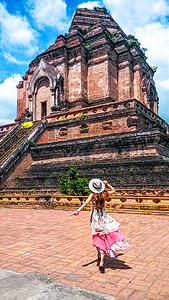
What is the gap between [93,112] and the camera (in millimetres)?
16812

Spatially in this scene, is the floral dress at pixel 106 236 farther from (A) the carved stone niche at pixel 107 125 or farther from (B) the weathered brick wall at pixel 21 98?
(B) the weathered brick wall at pixel 21 98

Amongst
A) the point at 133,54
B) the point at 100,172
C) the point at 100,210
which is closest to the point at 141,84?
the point at 133,54

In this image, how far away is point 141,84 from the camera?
24.8m

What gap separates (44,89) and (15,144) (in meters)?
7.90

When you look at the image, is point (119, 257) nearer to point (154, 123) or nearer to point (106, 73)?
point (154, 123)

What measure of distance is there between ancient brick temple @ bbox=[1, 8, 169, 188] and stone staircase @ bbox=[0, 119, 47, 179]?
12.7 inches

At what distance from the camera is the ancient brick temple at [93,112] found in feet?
42.0

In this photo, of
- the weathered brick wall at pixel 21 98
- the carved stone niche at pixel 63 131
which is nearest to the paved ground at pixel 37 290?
the carved stone niche at pixel 63 131

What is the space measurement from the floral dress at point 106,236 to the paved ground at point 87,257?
0.30m

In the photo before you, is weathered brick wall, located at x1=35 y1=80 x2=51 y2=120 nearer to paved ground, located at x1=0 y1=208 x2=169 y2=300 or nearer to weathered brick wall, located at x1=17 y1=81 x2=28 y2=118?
weathered brick wall, located at x1=17 y1=81 x2=28 y2=118

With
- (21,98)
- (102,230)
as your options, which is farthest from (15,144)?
(102,230)

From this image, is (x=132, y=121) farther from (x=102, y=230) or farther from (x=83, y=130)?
(x=102, y=230)

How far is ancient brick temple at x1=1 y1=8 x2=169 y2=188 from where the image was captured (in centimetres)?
1281

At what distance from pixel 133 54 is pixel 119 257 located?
24.5m
